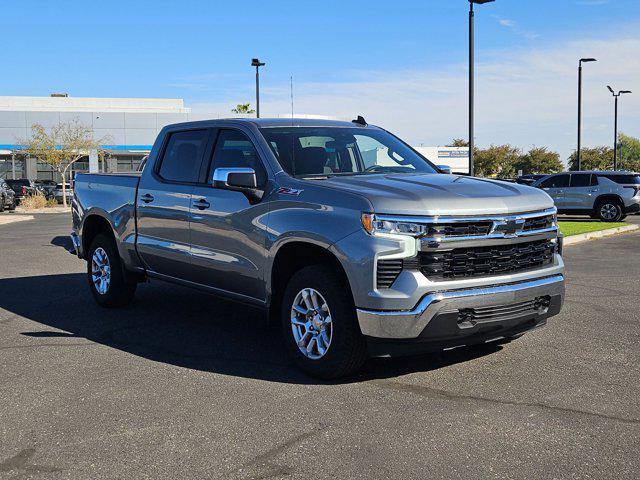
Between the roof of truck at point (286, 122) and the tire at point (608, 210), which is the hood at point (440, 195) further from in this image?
the tire at point (608, 210)

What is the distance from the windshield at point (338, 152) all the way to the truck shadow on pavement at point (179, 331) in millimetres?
1635

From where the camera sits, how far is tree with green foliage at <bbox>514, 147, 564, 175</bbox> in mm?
90312

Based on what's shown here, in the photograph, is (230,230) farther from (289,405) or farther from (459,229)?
(459,229)

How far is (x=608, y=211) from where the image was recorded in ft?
79.6

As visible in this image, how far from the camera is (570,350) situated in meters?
6.31

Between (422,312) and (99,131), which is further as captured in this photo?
(99,131)

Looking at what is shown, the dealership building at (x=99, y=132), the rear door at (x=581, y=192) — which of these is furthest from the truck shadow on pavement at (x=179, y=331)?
the dealership building at (x=99, y=132)

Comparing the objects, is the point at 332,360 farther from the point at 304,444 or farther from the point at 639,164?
the point at 639,164

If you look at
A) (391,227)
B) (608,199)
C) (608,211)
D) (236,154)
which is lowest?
(608,211)

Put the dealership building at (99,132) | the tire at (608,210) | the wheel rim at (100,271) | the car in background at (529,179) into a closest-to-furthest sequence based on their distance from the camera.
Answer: the wheel rim at (100,271)
the tire at (608,210)
the car in background at (529,179)
the dealership building at (99,132)

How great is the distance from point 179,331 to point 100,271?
1.74m

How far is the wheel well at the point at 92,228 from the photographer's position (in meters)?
8.50

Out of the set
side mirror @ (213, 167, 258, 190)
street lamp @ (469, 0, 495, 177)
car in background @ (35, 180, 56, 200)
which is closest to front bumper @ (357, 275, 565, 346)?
side mirror @ (213, 167, 258, 190)

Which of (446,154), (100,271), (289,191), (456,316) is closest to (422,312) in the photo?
(456,316)
